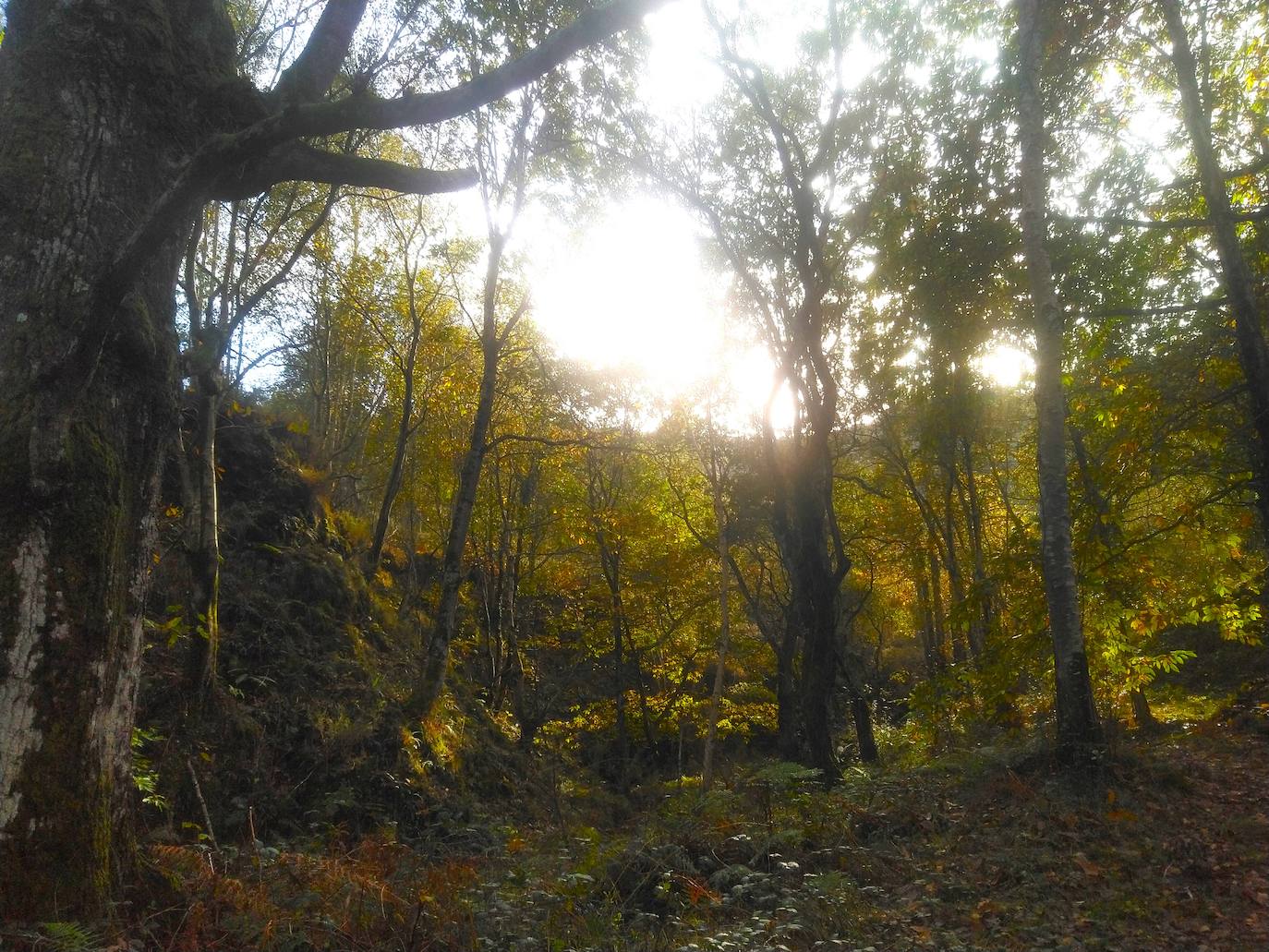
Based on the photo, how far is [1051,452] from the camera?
329 inches

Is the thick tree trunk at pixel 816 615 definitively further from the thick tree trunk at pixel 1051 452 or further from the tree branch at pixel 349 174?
the tree branch at pixel 349 174

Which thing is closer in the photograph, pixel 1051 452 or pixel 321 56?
pixel 321 56

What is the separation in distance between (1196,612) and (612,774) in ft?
49.1

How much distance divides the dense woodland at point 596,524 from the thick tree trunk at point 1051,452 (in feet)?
0.14

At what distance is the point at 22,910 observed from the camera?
3117 mm

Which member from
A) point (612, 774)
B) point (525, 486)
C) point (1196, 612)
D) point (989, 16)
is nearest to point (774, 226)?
point (989, 16)

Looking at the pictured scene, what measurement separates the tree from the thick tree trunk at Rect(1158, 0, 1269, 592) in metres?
7.72

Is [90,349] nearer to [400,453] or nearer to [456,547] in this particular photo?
[456,547]

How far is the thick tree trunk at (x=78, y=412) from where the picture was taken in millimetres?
3215

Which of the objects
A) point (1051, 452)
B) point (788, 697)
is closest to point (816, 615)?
point (1051, 452)

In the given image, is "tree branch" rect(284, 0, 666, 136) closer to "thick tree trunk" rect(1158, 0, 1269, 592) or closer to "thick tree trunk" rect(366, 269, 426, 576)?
"thick tree trunk" rect(1158, 0, 1269, 592)

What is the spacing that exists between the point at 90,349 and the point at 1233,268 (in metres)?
10.3

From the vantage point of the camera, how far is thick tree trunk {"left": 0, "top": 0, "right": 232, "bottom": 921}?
10.5 ft

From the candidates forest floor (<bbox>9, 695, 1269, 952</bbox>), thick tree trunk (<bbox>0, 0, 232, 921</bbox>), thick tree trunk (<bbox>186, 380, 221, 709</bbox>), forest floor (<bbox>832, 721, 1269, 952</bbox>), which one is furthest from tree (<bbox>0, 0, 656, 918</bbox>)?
thick tree trunk (<bbox>186, 380, 221, 709</bbox>)
